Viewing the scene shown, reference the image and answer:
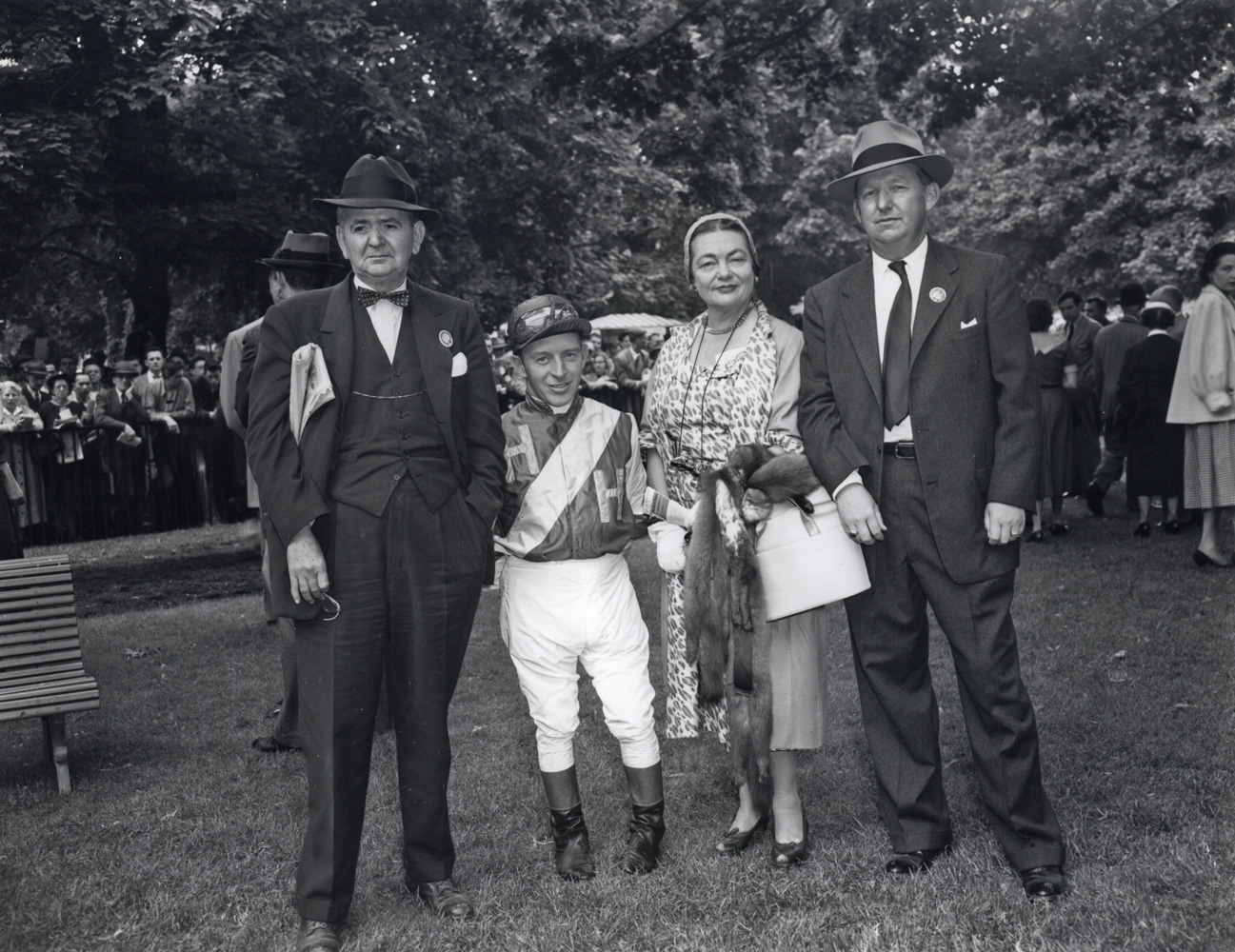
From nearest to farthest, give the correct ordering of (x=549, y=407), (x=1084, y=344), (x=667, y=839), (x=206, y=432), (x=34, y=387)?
1. (x=549, y=407)
2. (x=667, y=839)
3. (x=1084, y=344)
4. (x=206, y=432)
5. (x=34, y=387)

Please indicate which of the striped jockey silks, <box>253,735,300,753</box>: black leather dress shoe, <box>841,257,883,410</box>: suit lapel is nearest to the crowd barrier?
<box>253,735,300,753</box>: black leather dress shoe

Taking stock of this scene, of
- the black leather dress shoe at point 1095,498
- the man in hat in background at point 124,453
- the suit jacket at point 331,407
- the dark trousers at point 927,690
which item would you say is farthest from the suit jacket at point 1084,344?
the man in hat in background at point 124,453

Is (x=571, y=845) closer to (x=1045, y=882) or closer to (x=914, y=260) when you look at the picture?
(x=1045, y=882)

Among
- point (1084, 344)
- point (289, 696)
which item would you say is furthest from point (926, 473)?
point (1084, 344)

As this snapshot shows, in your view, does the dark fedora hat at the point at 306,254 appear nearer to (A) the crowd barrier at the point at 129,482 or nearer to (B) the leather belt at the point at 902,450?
(B) the leather belt at the point at 902,450

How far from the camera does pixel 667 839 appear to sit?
175 inches

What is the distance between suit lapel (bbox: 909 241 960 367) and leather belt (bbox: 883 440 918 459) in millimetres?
267

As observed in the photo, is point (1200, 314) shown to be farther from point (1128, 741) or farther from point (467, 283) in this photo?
point (467, 283)

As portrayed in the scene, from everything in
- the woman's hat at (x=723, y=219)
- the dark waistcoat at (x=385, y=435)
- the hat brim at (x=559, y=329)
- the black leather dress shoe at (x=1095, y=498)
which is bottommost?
the black leather dress shoe at (x=1095, y=498)

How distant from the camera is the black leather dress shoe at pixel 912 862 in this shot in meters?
4.01

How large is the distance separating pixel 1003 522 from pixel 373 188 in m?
2.29

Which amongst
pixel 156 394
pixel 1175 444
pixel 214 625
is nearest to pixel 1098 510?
pixel 1175 444

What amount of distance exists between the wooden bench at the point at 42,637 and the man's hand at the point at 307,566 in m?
2.35

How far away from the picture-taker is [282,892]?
414 centimetres
